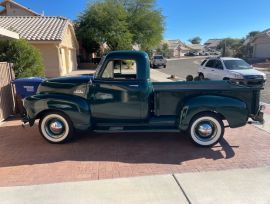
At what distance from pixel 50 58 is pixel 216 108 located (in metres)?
16.3

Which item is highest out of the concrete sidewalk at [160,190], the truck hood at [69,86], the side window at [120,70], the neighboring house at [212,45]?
the neighboring house at [212,45]

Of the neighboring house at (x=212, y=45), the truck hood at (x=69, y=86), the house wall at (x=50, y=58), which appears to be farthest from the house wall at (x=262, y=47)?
the neighboring house at (x=212, y=45)

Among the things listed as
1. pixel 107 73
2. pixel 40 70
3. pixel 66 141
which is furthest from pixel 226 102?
pixel 40 70

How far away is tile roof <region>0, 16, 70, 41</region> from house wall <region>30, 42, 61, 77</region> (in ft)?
2.45

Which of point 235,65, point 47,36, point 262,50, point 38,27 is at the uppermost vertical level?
point 38,27

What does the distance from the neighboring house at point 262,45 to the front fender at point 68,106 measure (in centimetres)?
4614

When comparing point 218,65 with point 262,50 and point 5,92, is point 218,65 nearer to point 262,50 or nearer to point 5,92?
point 5,92

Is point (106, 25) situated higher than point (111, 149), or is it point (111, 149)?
point (106, 25)

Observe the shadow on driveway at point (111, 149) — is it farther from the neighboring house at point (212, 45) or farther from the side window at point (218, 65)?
the neighboring house at point (212, 45)

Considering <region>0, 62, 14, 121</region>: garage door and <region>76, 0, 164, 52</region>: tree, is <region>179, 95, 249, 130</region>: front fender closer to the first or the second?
<region>0, 62, 14, 121</region>: garage door

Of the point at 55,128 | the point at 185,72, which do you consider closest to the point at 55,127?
the point at 55,128

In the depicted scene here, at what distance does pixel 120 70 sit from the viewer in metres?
5.52

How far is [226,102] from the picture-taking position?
5.07 metres

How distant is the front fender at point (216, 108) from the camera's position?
5023mm
